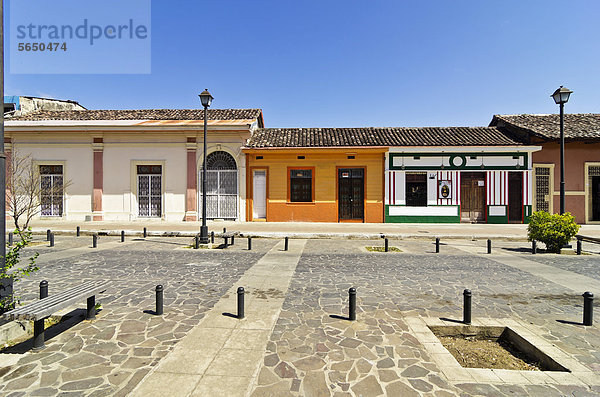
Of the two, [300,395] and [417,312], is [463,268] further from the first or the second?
→ [300,395]

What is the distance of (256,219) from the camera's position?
57.9 ft

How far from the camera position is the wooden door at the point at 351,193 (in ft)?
57.6

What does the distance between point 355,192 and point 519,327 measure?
45.0 ft

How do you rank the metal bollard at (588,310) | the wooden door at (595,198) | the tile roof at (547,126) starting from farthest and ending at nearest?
1. the wooden door at (595,198)
2. the tile roof at (547,126)
3. the metal bollard at (588,310)

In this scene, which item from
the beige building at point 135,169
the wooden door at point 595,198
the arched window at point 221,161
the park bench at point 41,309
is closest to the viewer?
the park bench at point 41,309

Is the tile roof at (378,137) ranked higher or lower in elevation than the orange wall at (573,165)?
higher

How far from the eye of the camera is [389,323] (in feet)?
13.8

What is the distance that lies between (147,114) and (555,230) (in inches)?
945

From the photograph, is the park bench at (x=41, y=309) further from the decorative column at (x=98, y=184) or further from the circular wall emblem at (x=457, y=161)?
the circular wall emblem at (x=457, y=161)

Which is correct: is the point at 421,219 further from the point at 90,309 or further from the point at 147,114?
the point at 147,114

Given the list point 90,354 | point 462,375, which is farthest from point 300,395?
point 90,354

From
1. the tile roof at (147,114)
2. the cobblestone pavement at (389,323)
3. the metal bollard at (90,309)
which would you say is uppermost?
the tile roof at (147,114)

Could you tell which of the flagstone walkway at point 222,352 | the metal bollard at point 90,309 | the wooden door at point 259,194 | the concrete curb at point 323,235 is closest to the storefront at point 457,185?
the concrete curb at point 323,235

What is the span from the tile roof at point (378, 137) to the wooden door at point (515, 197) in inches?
79.3
